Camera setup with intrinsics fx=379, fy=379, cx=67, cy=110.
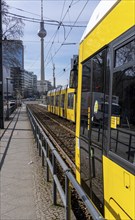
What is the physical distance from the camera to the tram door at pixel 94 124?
13.7 ft

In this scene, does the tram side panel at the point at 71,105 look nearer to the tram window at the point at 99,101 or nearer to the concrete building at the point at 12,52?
the concrete building at the point at 12,52

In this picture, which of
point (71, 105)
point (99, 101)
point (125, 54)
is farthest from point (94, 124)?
point (71, 105)

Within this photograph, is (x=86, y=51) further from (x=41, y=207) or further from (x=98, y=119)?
(x=41, y=207)

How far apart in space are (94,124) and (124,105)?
4.32ft

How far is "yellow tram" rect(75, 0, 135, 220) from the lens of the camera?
126 inches

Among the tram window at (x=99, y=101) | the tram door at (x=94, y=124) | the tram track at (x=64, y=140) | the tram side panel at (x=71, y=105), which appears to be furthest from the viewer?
the tram side panel at (x=71, y=105)

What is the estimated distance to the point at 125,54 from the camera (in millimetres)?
3355

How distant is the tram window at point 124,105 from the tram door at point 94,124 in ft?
1.15

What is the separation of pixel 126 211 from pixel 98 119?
1422 millimetres

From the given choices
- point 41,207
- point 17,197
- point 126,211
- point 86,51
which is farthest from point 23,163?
point 126,211

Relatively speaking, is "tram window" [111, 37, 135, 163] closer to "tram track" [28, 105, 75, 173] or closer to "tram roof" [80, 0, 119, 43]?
"tram roof" [80, 0, 119, 43]

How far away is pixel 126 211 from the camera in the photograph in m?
3.19

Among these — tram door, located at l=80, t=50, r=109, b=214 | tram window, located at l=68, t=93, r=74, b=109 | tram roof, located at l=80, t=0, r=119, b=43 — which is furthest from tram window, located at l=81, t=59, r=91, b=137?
tram window, located at l=68, t=93, r=74, b=109

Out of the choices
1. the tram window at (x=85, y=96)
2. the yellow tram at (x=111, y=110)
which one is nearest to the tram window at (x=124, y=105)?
the yellow tram at (x=111, y=110)
